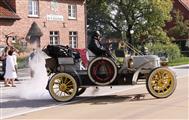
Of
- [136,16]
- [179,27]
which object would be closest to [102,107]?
[136,16]

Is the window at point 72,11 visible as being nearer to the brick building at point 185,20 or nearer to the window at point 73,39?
the window at point 73,39

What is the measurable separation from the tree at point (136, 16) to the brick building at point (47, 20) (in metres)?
11.0

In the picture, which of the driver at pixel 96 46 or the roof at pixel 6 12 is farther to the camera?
the roof at pixel 6 12

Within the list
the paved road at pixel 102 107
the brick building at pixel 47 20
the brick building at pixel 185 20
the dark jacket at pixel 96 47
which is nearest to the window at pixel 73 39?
the brick building at pixel 47 20

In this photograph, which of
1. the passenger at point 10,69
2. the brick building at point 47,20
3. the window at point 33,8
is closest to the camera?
the passenger at point 10,69

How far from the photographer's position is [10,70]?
67.7ft

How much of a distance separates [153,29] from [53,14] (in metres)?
17.6

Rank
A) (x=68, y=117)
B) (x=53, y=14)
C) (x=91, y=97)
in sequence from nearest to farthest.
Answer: (x=68, y=117) → (x=91, y=97) → (x=53, y=14)

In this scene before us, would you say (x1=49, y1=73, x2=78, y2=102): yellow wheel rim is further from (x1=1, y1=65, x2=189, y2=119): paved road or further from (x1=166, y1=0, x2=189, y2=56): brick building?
(x1=166, y1=0, x2=189, y2=56): brick building

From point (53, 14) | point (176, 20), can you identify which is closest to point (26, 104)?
point (53, 14)

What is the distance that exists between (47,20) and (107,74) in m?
28.3

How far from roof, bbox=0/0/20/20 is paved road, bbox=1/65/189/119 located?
72.4 feet

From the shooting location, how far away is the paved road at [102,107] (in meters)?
10.9

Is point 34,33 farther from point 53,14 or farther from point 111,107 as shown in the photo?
point 111,107
